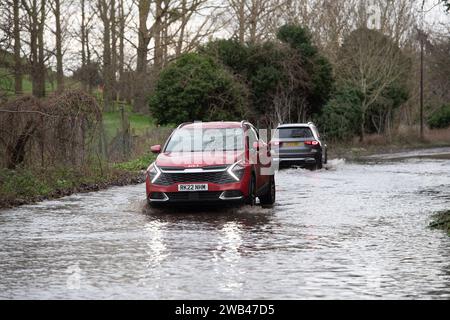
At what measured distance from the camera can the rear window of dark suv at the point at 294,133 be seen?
29094 mm

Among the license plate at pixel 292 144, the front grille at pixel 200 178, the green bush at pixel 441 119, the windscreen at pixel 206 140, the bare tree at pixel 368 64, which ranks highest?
the bare tree at pixel 368 64

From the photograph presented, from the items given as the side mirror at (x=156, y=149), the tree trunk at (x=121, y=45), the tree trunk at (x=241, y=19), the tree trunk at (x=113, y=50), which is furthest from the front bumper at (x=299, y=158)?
the tree trunk at (x=241, y=19)

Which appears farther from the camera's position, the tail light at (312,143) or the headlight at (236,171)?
the tail light at (312,143)

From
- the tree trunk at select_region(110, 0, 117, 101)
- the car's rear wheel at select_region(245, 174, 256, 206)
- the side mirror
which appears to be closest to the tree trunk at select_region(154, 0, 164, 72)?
the tree trunk at select_region(110, 0, 117, 101)

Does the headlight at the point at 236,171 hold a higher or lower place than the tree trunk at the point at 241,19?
lower

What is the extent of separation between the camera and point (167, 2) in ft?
171

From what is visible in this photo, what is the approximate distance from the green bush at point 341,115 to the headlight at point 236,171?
1370 inches

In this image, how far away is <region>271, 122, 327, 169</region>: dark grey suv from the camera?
28.9 meters

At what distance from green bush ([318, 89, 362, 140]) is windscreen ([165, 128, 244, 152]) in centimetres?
3311

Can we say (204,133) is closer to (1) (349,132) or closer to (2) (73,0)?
(2) (73,0)

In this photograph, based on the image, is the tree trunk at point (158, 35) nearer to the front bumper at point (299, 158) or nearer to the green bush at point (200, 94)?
the green bush at point (200, 94)

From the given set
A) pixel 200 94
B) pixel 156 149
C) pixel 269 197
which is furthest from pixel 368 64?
pixel 156 149
